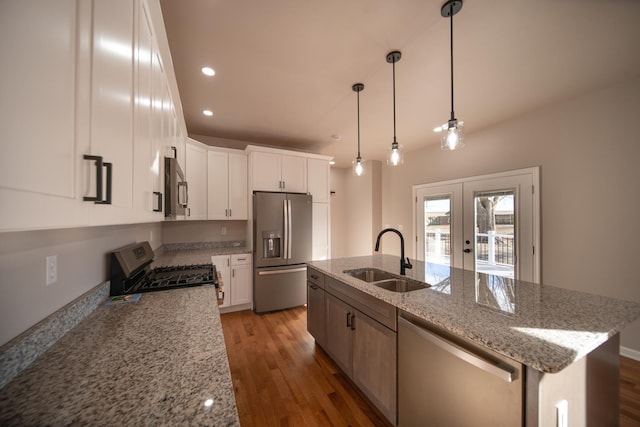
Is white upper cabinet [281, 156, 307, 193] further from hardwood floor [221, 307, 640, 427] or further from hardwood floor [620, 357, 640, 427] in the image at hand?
hardwood floor [620, 357, 640, 427]

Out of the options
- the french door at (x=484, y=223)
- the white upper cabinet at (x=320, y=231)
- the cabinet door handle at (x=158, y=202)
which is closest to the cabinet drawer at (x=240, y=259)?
the white upper cabinet at (x=320, y=231)

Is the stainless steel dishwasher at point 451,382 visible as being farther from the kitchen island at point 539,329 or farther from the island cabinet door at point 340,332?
the island cabinet door at point 340,332

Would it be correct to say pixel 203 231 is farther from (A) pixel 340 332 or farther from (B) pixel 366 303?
(B) pixel 366 303

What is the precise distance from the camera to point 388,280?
1922 mm

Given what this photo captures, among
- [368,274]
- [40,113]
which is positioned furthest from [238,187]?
[40,113]

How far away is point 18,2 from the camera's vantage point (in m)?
0.40

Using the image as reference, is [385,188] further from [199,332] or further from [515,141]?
[199,332]

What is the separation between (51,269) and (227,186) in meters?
2.68

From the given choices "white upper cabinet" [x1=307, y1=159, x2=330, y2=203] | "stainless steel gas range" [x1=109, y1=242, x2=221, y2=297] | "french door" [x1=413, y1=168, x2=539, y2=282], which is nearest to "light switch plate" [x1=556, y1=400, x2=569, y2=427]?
"stainless steel gas range" [x1=109, y1=242, x2=221, y2=297]

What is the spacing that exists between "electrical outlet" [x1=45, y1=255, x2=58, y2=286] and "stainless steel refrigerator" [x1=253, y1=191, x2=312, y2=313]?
236 centimetres

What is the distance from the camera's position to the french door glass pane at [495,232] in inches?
122

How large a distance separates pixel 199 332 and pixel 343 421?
1297 millimetres

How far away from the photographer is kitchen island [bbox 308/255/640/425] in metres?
0.84

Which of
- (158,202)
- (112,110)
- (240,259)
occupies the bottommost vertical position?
(240,259)
